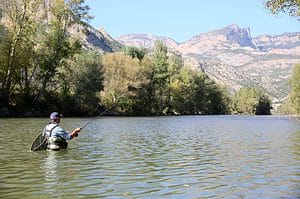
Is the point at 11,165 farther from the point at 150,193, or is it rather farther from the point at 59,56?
the point at 59,56

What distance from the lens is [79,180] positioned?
13203mm

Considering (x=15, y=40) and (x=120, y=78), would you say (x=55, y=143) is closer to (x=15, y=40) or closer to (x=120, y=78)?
(x=15, y=40)

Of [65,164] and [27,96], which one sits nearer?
[65,164]

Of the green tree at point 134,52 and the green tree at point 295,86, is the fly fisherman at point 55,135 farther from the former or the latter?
the green tree at point 295,86

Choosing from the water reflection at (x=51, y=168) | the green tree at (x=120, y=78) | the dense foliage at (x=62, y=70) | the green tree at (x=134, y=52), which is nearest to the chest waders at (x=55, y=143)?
the water reflection at (x=51, y=168)

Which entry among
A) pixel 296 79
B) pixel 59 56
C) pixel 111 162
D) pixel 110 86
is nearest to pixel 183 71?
pixel 296 79

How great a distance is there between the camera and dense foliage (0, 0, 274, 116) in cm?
6166

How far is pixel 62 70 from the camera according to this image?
73562 millimetres

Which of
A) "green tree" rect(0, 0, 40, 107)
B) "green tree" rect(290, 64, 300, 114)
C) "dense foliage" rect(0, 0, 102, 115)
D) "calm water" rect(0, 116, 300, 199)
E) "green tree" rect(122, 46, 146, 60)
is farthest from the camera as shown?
"green tree" rect(122, 46, 146, 60)

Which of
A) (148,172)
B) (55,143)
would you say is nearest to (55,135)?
(55,143)

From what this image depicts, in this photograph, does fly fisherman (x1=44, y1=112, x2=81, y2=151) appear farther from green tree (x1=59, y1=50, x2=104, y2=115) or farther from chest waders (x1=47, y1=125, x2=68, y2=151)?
green tree (x1=59, y1=50, x2=104, y2=115)

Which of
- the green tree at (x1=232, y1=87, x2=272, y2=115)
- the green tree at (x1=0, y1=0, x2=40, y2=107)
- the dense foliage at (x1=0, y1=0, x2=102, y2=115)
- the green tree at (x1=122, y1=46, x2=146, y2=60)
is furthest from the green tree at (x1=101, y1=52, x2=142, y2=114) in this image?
the green tree at (x1=232, y1=87, x2=272, y2=115)

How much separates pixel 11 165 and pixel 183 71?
11709 centimetres

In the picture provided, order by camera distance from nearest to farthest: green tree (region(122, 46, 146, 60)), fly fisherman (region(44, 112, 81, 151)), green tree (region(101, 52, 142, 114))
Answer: fly fisherman (region(44, 112, 81, 151)), green tree (region(101, 52, 142, 114)), green tree (region(122, 46, 146, 60))
